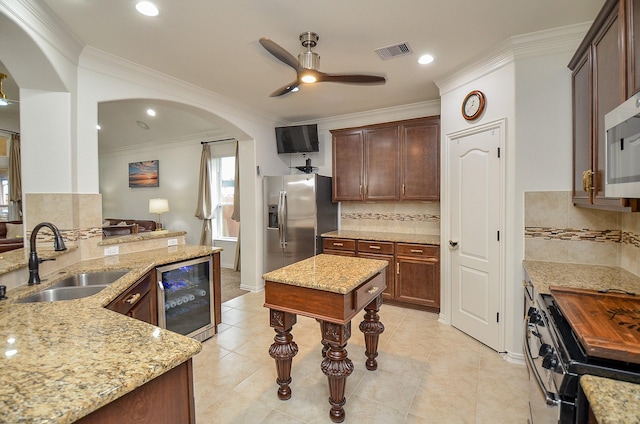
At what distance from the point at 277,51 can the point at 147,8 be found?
0.94m

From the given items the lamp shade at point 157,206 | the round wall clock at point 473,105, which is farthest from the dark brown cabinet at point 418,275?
the lamp shade at point 157,206

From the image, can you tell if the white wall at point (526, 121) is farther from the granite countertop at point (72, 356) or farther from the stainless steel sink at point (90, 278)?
the stainless steel sink at point (90, 278)

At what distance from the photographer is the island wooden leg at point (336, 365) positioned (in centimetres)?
179

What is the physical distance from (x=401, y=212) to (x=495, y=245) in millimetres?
1766

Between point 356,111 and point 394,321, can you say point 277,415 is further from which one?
point 356,111

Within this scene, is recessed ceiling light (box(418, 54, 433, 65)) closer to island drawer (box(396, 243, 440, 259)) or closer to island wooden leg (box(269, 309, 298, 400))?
island drawer (box(396, 243, 440, 259))

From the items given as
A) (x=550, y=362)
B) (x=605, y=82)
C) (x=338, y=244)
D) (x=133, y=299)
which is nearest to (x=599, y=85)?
(x=605, y=82)

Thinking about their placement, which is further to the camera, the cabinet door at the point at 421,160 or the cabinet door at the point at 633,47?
the cabinet door at the point at 421,160

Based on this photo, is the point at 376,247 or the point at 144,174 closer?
the point at 376,247

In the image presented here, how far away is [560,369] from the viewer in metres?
1.12

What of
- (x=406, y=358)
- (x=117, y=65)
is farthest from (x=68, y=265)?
(x=406, y=358)

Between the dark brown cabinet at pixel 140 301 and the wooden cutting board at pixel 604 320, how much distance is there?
7.35 ft

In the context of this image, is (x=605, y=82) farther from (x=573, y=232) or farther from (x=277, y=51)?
(x=277, y=51)

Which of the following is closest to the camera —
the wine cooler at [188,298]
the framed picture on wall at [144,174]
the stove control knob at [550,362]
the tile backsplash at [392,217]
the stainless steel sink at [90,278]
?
the stove control knob at [550,362]
